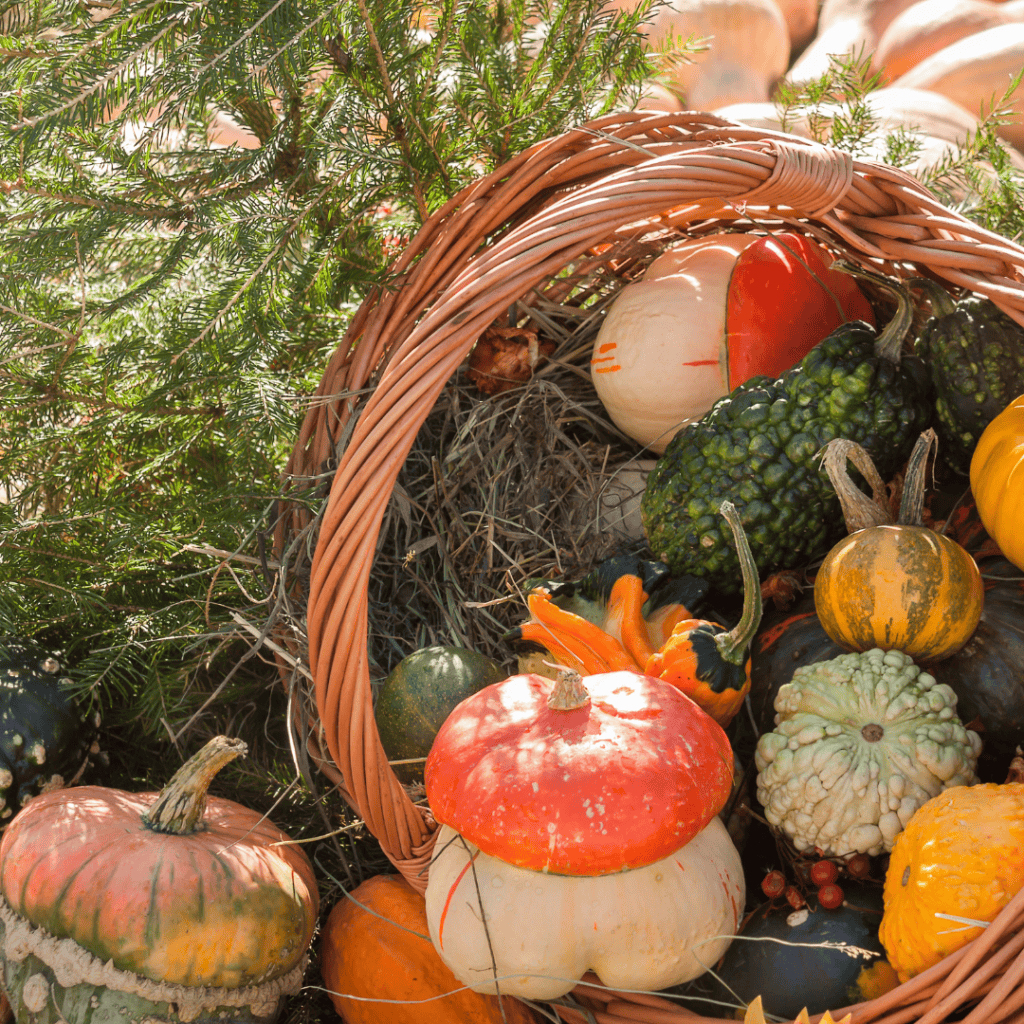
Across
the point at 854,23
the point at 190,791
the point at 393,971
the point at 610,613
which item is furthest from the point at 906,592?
the point at 854,23

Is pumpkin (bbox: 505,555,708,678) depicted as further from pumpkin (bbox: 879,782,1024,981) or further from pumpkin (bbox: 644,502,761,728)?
pumpkin (bbox: 879,782,1024,981)

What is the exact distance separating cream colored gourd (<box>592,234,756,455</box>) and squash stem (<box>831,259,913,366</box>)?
0.62 ft

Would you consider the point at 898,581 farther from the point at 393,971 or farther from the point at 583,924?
the point at 393,971

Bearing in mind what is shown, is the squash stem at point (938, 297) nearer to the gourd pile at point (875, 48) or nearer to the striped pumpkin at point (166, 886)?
the striped pumpkin at point (166, 886)

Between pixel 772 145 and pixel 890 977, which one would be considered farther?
pixel 772 145

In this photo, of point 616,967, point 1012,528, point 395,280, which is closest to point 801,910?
point 616,967

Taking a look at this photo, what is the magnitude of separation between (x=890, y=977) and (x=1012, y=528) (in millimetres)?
483

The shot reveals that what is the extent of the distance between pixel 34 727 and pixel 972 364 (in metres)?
1.27

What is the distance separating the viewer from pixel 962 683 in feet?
3.32

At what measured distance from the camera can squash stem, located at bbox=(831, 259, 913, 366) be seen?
1134 millimetres

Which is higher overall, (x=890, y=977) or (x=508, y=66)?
(x=508, y=66)

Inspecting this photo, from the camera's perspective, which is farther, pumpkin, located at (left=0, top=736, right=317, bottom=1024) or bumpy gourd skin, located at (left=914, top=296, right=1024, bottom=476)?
bumpy gourd skin, located at (left=914, top=296, right=1024, bottom=476)

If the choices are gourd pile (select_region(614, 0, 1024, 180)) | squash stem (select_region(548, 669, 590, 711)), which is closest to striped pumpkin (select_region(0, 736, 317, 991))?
squash stem (select_region(548, 669, 590, 711))

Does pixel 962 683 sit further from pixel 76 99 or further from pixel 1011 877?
pixel 76 99
